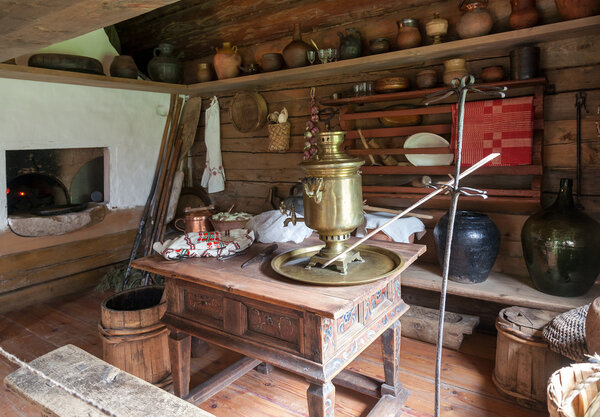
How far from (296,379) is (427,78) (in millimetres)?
1922

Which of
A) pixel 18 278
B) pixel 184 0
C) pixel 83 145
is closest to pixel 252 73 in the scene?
pixel 184 0

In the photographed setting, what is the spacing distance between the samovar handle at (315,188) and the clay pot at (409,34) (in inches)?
63.1

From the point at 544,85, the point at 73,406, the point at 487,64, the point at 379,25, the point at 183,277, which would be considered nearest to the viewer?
the point at 73,406

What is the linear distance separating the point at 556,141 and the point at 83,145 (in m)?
3.40

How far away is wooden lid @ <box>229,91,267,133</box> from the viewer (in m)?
3.67

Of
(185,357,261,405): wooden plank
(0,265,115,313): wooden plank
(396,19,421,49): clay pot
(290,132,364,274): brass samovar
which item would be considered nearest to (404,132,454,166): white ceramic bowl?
(396,19,421,49): clay pot

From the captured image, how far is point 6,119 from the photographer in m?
3.13

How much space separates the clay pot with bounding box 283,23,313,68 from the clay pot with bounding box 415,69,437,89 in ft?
2.86

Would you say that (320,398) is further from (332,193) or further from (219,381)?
(219,381)

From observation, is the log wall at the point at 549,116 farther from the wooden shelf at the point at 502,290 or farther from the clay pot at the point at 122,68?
the clay pot at the point at 122,68

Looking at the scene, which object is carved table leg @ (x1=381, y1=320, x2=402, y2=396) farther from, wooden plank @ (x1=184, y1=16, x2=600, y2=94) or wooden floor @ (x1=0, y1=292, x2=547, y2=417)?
wooden plank @ (x1=184, y1=16, x2=600, y2=94)

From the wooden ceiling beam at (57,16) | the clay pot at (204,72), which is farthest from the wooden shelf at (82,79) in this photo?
the wooden ceiling beam at (57,16)

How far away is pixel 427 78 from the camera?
8.91 feet

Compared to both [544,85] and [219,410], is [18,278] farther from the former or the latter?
[544,85]
